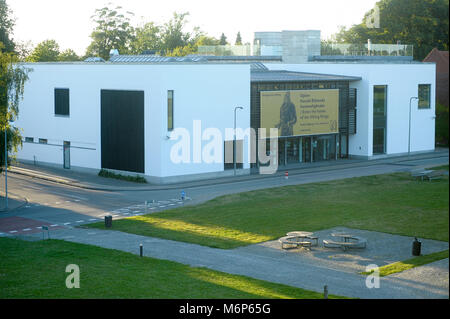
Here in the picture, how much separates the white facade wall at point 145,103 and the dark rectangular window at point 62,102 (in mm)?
519

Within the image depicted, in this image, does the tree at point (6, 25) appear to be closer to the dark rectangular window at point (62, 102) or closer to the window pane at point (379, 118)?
the dark rectangular window at point (62, 102)

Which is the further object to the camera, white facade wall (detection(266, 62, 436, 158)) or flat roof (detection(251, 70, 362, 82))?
white facade wall (detection(266, 62, 436, 158))

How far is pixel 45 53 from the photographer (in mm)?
89688

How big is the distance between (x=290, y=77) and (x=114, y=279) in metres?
38.7

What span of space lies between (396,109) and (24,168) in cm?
3535

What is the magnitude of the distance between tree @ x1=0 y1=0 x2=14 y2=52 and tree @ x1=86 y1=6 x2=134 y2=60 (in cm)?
3331

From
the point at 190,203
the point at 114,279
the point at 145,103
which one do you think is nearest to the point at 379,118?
the point at 145,103

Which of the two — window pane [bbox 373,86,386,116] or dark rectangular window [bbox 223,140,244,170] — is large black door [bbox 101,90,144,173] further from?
window pane [bbox 373,86,386,116]

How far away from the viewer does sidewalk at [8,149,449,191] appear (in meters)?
44.9

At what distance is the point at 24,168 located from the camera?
54438 millimetres

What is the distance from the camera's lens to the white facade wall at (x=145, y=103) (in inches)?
1799

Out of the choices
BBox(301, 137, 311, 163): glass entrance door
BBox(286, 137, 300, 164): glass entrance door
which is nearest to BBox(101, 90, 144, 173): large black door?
BBox(286, 137, 300, 164): glass entrance door

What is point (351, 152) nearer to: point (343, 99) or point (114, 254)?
point (343, 99)
